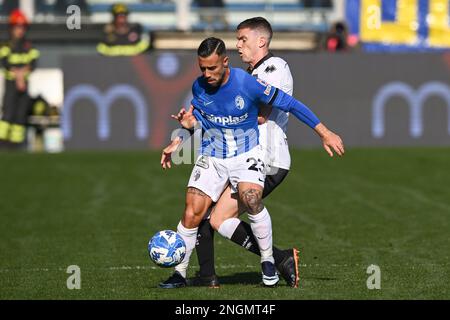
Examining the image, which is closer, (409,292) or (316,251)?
(409,292)

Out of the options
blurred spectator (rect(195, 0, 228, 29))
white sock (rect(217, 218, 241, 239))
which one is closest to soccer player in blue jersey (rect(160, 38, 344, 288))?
white sock (rect(217, 218, 241, 239))

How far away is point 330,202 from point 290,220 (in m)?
1.99

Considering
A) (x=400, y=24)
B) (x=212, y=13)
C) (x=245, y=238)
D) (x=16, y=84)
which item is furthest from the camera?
(x=400, y=24)

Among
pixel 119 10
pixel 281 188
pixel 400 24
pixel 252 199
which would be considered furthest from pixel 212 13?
pixel 252 199

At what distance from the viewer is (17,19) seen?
87.7 ft

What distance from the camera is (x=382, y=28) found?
29.0 metres

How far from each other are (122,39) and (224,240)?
1233 cm

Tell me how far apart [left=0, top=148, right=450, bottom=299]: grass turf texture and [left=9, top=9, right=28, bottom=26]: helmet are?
155 inches

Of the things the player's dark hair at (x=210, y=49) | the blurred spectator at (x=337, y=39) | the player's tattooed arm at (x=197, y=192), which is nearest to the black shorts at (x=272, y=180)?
the player's tattooed arm at (x=197, y=192)

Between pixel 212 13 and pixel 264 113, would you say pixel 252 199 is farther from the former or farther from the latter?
pixel 212 13

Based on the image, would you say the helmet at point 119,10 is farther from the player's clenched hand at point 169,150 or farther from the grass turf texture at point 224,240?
the player's clenched hand at point 169,150

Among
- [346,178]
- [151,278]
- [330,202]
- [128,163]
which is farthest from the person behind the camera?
[128,163]

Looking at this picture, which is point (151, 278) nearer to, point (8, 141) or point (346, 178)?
point (346, 178)
